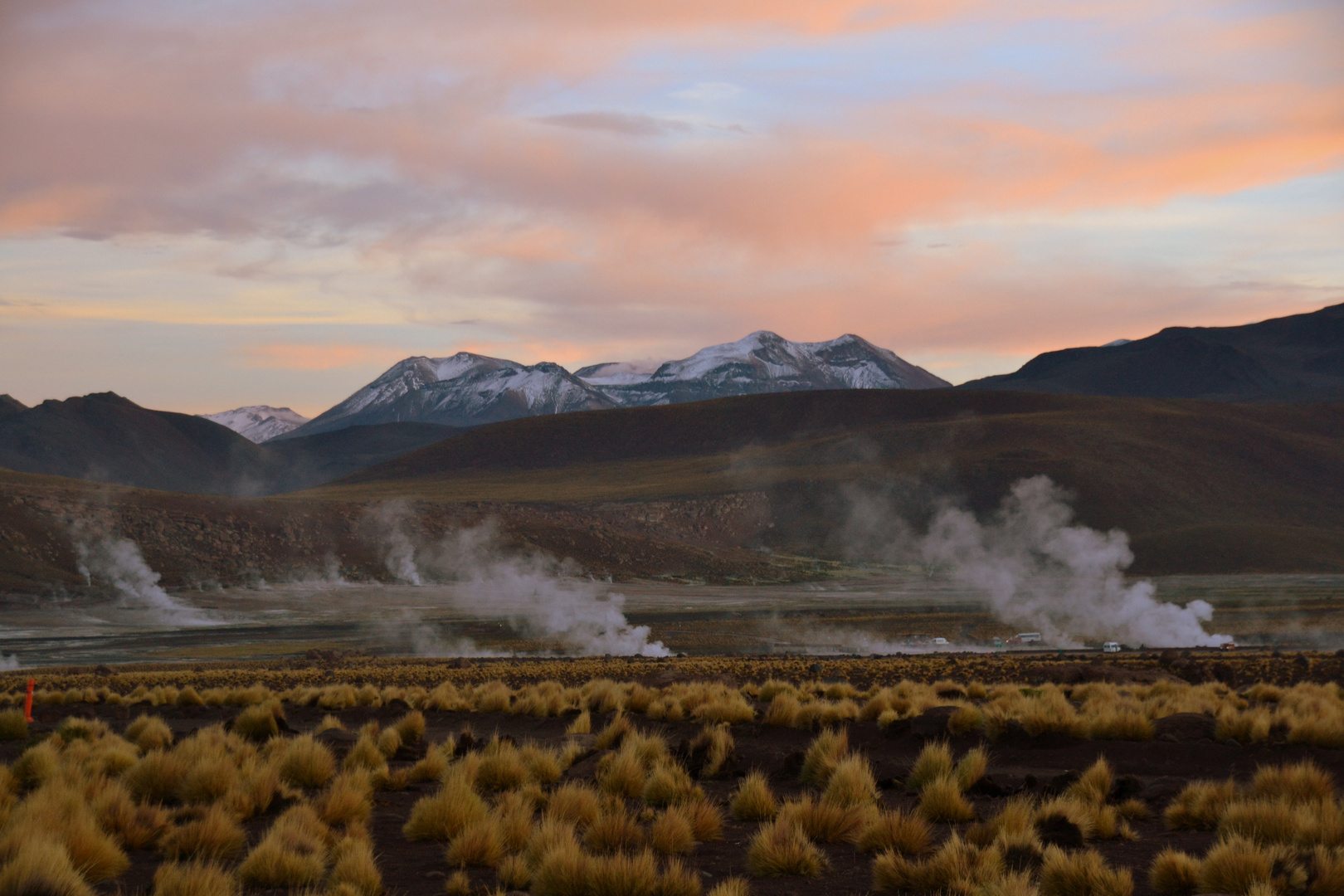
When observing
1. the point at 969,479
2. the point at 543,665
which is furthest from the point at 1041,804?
the point at 969,479

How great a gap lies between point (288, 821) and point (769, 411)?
18565 cm

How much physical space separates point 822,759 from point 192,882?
7.44 m

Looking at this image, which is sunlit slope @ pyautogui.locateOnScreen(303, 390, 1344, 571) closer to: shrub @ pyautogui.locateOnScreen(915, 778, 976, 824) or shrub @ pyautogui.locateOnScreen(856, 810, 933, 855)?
shrub @ pyautogui.locateOnScreen(915, 778, 976, 824)

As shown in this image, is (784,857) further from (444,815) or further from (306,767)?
(306,767)

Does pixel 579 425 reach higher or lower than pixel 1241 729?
higher

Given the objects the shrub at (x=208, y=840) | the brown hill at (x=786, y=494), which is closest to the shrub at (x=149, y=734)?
the shrub at (x=208, y=840)

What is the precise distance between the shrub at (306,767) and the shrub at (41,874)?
16.4 ft

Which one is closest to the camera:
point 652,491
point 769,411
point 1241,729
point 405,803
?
point 405,803

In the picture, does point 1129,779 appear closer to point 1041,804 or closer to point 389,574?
point 1041,804

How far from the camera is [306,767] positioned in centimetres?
1241

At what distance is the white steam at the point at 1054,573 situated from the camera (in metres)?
57.3

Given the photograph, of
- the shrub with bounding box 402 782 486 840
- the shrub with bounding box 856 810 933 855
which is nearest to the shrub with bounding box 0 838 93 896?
the shrub with bounding box 402 782 486 840

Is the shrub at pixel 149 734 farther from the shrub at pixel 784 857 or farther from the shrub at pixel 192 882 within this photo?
the shrub at pixel 784 857

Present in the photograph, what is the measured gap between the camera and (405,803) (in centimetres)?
1197
